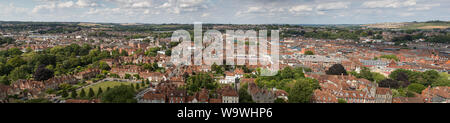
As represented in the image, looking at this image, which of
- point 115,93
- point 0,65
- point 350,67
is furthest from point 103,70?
point 350,67

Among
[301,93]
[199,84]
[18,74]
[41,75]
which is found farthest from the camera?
[18,74]

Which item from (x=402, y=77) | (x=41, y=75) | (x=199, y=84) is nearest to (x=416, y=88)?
(x=402, y=77)

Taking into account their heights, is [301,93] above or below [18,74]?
below

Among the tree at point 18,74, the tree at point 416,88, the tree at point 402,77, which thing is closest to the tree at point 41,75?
the tree at point 18,74

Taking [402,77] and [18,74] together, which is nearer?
[402,77]

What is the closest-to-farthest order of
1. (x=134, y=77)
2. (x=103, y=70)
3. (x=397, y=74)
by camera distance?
(x=397, y=74) < (x=134, y=77) < (x=103, y=70)

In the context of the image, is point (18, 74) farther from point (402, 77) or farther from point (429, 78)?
point (429, 78)

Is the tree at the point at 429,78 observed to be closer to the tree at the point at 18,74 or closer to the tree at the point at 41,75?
the tree at the point at 41,75

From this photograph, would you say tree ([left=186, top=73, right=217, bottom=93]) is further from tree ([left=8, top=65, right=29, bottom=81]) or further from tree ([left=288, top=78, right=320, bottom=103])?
tree ([left=8, top=65, right=29, bottom=81])

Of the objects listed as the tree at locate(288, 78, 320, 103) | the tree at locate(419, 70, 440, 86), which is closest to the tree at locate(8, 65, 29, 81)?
the tree at locate(288, 78, 320, 103)

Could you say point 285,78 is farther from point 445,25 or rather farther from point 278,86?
point 445,25

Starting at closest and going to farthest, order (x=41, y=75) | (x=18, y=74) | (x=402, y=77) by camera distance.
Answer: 1. (x=41, y=75)
2. (x=402, y=77)
3. (x=18, y=74)
